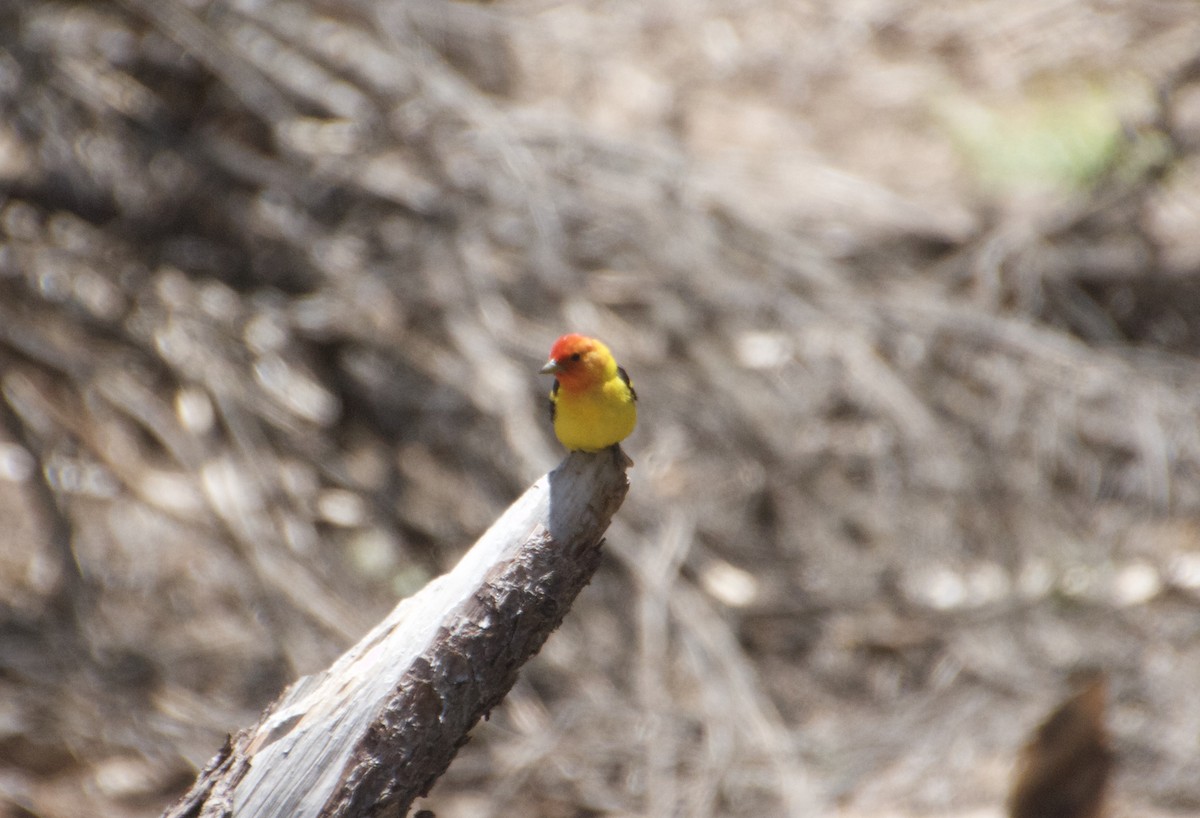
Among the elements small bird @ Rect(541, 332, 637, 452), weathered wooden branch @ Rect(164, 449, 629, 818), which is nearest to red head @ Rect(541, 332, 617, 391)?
small bird @ Rect(541, 332, 637, 452)

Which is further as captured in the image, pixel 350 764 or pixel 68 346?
pixel 68 346

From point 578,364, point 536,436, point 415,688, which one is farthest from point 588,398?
point 536,436

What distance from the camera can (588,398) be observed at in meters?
2.48

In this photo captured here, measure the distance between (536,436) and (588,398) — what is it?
2.69 meters

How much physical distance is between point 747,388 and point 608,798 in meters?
2.23

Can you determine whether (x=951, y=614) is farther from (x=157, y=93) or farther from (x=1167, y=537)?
(x=157, y=93)

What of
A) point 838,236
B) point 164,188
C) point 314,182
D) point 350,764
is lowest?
point 350,764

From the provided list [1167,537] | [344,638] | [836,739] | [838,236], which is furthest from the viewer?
[838,236]

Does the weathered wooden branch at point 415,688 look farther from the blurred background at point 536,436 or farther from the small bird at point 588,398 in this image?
the blurred background at point 536,436

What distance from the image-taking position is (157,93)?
5934mm

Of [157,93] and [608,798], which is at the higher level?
[157,93]

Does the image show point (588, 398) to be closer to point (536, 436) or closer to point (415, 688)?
point (415, 688)

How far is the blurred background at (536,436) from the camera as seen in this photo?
4.72 metres

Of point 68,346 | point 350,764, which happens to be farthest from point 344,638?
point 350,764
